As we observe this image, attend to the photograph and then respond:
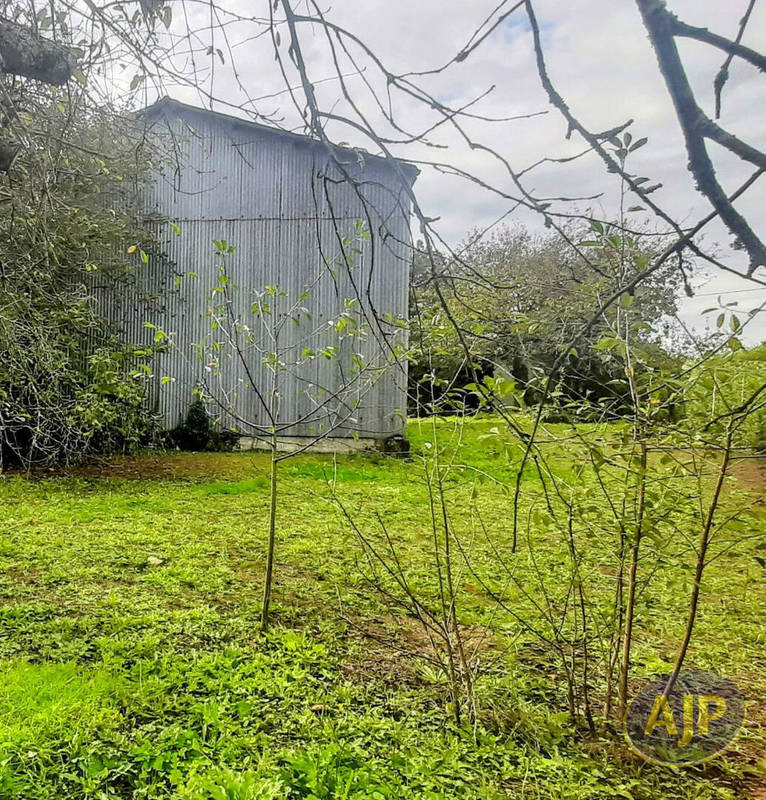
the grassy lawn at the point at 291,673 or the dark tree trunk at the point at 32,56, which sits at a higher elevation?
the dark tree trunk at the point at 32,56

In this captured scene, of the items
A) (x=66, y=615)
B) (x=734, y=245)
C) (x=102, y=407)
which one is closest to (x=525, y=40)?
(x=734, y=245)

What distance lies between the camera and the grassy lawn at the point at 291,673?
1.85m

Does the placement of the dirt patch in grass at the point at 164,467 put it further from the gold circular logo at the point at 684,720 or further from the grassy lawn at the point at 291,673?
the gold circular logo at the point at 684,720

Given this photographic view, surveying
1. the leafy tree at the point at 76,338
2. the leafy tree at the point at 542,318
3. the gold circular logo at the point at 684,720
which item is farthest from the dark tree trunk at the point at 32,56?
the gold circular logo at the point at 684,720

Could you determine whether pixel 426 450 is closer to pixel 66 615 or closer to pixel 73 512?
pixel 66 615

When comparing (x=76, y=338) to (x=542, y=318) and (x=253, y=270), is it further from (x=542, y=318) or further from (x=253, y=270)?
(x=542, y=318)

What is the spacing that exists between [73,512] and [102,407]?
6.58 ft

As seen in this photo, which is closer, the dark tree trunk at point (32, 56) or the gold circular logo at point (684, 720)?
the gold circular logo at point (684, 720)

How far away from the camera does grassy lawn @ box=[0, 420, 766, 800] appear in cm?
185

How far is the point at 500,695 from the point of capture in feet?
7.89

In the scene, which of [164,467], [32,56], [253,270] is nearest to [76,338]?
[164,467]

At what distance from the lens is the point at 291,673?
2.57 m

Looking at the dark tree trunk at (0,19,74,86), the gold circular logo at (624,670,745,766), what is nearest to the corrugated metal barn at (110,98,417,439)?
the dark tree trunk at (0,19,74,86)

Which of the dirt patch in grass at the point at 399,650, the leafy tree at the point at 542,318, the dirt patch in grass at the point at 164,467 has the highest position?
the leafy tree at the point at 542,318
